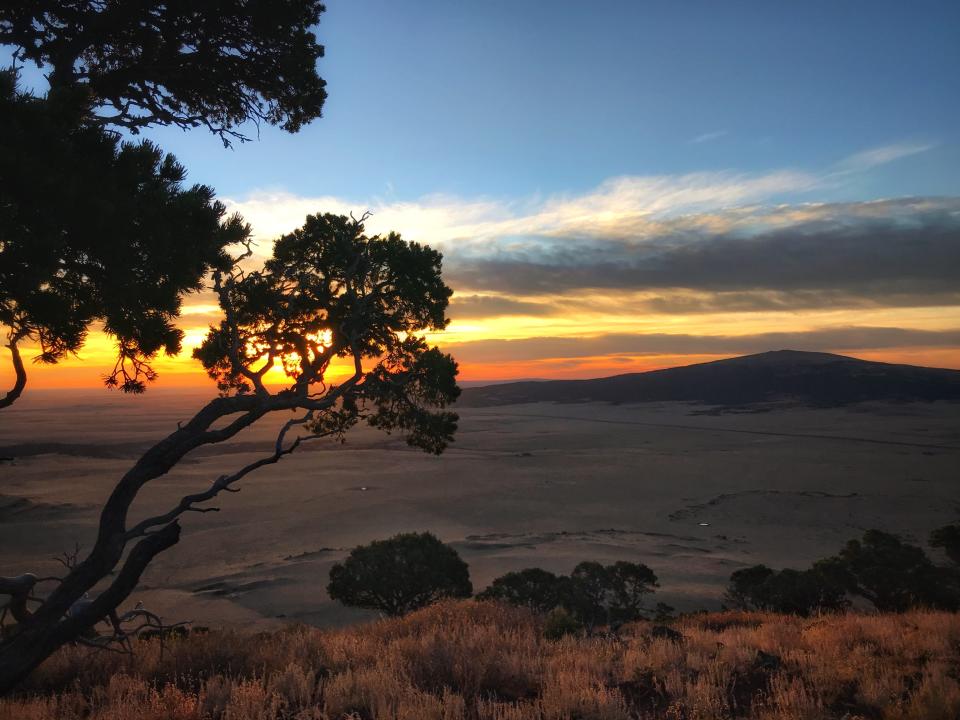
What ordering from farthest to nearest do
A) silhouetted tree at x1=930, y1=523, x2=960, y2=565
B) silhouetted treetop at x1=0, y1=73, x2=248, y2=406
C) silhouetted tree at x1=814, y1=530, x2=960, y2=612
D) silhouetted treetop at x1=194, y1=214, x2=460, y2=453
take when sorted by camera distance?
silhouetted tree at x1=930, y1=523, x2=960, y2=565
silhouetted tree at x1=814, y1=530, x2=960, y2=612
silhouetted treetop at x1=194, y1=214, x2=460, y2=453
silhouetted treetop at x1=0, y1=73, x2=248, y2=406

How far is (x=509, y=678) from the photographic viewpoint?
627cm

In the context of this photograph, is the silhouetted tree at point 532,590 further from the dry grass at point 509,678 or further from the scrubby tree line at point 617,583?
the dry grass at point 509,678

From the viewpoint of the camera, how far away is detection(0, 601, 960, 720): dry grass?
205 inches

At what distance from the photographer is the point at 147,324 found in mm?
6332

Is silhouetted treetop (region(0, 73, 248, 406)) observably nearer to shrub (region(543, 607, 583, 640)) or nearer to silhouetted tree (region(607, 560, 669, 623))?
shrub (region(543, 607, 583, 640))

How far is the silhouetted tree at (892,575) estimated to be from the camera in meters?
17.5

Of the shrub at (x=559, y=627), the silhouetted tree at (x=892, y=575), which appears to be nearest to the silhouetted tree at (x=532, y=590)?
the shrub at (x=559, y=627)

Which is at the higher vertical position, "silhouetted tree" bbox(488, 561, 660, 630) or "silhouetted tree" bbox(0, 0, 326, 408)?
"silhouetted tree" bbox(0, 0, 326, 408)

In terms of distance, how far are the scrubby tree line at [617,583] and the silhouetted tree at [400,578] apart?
0.03m

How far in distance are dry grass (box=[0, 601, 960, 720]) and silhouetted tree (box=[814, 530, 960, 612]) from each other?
36.4ft

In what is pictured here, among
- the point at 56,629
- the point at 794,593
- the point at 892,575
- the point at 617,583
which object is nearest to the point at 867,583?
the point at 892,575

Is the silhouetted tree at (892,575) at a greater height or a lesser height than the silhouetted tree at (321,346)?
lesser

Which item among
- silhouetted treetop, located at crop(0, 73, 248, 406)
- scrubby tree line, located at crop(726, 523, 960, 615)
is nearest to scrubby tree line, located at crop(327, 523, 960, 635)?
scrubby tree line, located at crop(726, 523, 960, 615)

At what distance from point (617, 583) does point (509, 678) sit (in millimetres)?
13680
